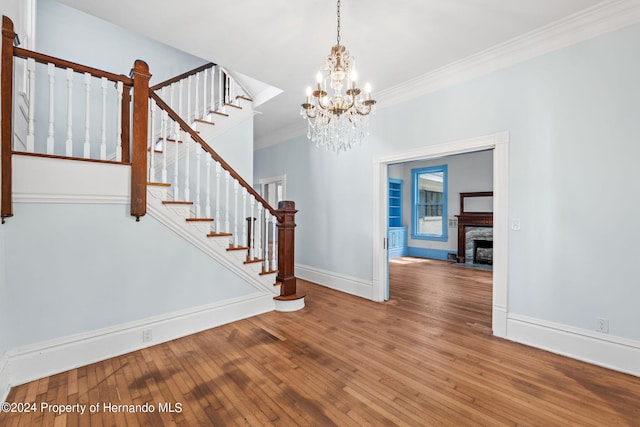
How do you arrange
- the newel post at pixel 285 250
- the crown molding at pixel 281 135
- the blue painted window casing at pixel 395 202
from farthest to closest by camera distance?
the blue painted window casing at pixel 395 202, the crown molding at pixel 281 135, the newel post at pixel 285 250

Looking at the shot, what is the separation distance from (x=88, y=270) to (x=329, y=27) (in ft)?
10.7

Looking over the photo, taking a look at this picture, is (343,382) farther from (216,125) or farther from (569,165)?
(216,125)

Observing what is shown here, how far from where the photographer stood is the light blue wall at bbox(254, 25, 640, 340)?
95.0 inches

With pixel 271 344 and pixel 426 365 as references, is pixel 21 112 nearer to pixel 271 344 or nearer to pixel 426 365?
pixel 271 344

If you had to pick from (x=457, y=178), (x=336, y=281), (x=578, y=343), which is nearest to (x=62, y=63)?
(x=336, y=281)

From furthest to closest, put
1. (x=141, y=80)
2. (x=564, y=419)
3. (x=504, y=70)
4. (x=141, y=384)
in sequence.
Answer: (x=504, y=70)
(x=141, y=80)
(x=141, y=384)
(x=564, y=419)

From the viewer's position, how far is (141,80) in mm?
2754

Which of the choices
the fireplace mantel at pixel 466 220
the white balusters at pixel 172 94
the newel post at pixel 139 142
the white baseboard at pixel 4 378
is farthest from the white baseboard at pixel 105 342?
the fireplace mantel at pixel 466 220

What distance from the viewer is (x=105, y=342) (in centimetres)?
258

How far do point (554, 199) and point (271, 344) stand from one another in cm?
325

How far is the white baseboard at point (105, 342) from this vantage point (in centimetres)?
222

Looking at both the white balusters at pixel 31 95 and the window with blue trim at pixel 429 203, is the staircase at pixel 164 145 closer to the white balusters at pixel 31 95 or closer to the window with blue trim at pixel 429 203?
the white balusters at pixel 31 95

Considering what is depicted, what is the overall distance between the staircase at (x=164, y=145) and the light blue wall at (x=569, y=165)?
2680 millimetres

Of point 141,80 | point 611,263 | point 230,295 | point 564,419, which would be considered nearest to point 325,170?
point 230,295
